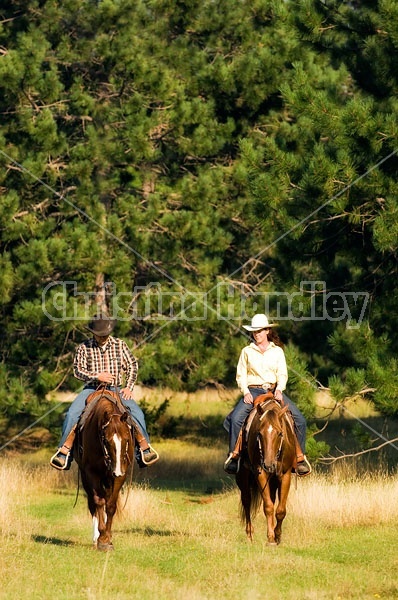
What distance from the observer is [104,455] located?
40.1ft

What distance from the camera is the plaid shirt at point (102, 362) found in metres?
13.1

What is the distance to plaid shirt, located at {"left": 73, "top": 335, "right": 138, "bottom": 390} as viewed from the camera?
1315 centimetres

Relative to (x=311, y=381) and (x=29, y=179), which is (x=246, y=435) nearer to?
(x=311, y=381)

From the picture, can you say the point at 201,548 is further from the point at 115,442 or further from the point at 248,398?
the point at 248,398

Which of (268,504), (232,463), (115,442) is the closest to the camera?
(115,442)

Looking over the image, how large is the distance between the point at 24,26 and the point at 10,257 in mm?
5694

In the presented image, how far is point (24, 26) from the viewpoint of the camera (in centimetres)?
2594

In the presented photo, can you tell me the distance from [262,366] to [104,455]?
230 centimetres

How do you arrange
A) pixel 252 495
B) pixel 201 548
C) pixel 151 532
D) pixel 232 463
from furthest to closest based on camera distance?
pixel 151 532, pixel 232 463, pixel 252 495, pixel 201 548

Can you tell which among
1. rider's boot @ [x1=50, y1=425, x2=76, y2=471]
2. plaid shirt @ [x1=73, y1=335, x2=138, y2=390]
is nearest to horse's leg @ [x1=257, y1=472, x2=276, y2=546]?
plaid shirt @ [x1=73, y1=335, x2=138, y2=390]

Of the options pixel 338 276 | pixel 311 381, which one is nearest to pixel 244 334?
pixel 338 276

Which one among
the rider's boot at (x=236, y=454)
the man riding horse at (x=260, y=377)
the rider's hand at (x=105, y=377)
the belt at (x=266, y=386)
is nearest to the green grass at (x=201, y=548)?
the rider's boot at (x=236, y=454)

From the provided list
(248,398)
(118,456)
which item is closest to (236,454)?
(248,398)

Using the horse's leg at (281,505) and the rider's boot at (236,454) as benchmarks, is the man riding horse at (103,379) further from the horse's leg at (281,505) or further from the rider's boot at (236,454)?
the horse's leg at (281,505)
